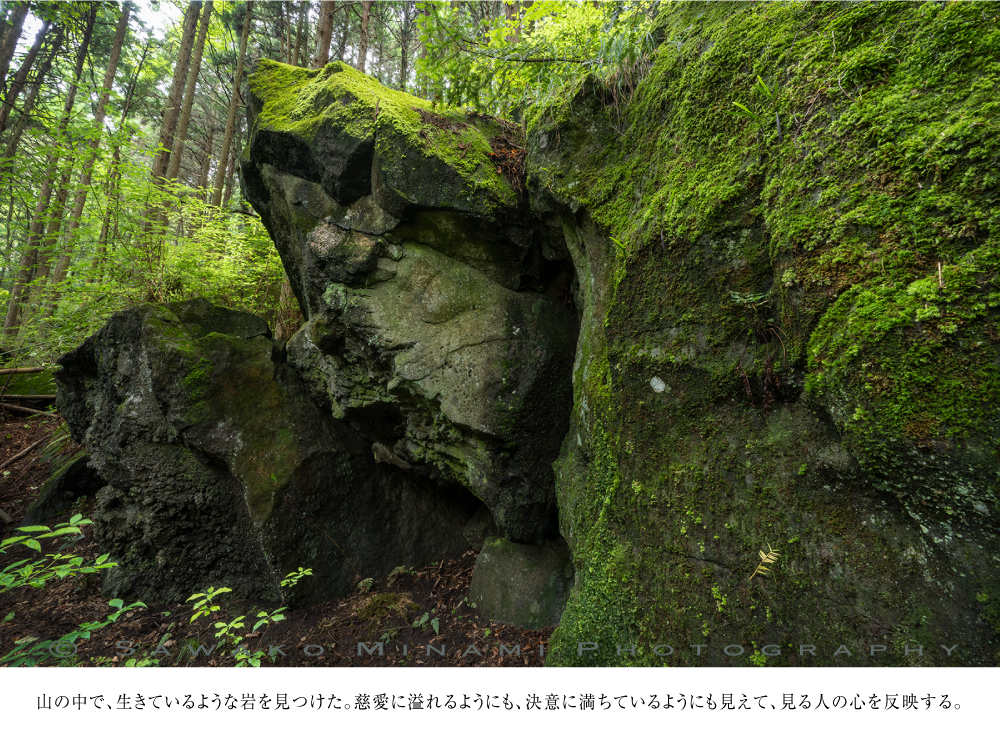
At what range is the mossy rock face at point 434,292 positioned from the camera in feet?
14.5

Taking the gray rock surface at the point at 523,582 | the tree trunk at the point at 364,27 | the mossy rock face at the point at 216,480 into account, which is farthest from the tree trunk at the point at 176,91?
the gray rock surface at the point at 523,582

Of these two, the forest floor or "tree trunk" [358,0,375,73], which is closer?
the forest floor

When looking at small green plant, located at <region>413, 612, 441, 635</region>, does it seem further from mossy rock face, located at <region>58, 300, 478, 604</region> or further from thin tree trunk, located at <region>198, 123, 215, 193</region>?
thin tree trunk, located at <region>198, 123, 215, 193</region>

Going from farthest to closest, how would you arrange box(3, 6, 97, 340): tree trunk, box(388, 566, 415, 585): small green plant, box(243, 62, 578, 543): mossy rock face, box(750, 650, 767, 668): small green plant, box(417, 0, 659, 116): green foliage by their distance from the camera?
box(3, 6, 97, 340): tree trunk, box(388, 566, 415, 585): small green plant, box(243, 62, 578, 543): mossy rock face, box(417, 0, 659, 116): green foliage, box(750, 650, 767, 668): small green plant

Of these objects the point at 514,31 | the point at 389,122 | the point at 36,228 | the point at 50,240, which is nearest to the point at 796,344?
the point at 389,122

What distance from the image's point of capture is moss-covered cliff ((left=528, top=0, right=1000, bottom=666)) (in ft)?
5.67

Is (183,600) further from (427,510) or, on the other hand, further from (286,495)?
(427,510)

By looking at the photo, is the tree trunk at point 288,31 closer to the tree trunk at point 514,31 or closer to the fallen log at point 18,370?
the tree trunk at point 514,31

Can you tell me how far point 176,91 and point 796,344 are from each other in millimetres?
14042

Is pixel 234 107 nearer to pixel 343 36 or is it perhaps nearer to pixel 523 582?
pixel 343 36

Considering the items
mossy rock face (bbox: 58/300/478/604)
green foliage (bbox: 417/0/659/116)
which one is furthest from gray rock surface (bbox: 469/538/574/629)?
green foliage (bbox: 417/0/659/116)

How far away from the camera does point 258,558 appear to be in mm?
5012

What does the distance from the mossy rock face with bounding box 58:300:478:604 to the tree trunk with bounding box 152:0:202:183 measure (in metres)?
6.19
